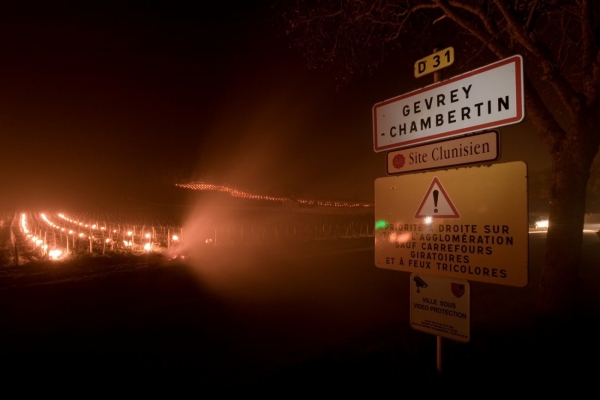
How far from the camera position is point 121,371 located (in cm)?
547

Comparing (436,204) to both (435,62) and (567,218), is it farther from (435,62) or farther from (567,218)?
(567,218)

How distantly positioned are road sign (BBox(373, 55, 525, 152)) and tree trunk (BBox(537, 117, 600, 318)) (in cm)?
367

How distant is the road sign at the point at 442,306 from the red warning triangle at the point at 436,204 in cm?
51

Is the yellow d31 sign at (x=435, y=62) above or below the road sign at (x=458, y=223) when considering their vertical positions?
above

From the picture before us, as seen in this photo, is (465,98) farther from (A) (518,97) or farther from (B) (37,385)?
(B) (37,385)

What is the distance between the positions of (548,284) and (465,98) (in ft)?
13.9

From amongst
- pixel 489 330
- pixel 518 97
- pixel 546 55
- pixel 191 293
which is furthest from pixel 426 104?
pixel 191 293

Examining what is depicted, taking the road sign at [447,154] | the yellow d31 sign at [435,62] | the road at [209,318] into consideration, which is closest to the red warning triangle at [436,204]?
the road sign at [447,154]

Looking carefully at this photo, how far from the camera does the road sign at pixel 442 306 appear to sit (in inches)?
132

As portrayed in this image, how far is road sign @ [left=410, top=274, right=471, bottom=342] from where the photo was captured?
3362 millimetres

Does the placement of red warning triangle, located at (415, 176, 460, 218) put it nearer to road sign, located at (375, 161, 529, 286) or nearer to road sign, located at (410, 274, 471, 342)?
road sign, located at (375, 161, 529, 286)

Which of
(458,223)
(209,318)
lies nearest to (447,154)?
(458,223)

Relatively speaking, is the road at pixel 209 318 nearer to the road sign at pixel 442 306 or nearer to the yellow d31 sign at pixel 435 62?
the road sign at pixel 442 306

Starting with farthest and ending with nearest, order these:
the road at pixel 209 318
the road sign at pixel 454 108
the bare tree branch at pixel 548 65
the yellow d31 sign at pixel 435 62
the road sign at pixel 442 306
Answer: the bare tree branch at pixel 548 65, the road at pixel 209 318, the yellow d31 sign at pixel 435 62, the road sign at pixel 442 306, the road sign at pixel 454 108
